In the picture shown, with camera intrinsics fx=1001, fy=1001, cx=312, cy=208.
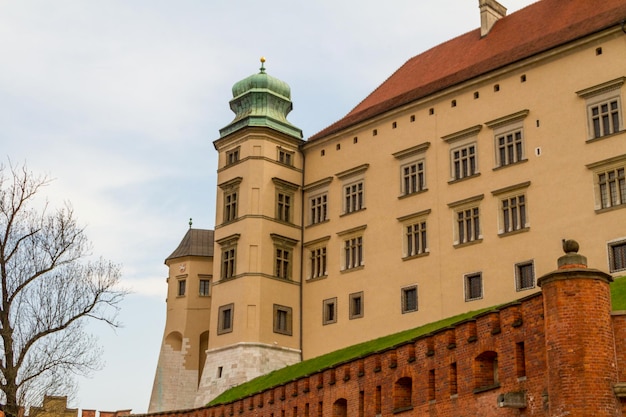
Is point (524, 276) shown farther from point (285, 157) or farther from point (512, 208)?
point (285, 157)

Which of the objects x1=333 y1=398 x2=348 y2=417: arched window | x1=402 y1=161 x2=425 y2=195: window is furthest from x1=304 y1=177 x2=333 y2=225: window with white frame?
x1=333 y1=398 x2=348 y2=417: arched window

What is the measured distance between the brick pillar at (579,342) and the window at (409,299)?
837 inches

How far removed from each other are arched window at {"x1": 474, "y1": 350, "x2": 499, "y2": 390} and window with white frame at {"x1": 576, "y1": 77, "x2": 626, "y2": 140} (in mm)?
16080

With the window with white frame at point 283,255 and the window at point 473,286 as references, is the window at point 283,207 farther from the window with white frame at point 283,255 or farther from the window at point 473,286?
the window at point 473,286

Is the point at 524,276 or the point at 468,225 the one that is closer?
the point at 524,276

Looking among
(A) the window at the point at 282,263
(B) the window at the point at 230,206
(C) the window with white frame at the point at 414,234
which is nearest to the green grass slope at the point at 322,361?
(C) the window with white frame at the point at 414,234

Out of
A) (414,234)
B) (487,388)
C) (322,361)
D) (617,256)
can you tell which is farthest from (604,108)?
(487,388)

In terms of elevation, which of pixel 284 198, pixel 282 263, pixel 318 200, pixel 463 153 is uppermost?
pixel 284 198

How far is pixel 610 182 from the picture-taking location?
35062mm

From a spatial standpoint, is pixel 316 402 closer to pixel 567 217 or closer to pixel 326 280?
pixel 567 217

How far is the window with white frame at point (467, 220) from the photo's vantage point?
3909cm

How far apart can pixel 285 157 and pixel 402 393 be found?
24560 millimetres

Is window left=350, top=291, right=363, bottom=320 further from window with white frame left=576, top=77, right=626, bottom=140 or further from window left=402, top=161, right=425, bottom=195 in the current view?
window with white frame left=576, top=77, right=626, bottom=140

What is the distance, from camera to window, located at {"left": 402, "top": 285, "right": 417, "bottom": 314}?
40594 millimetres
